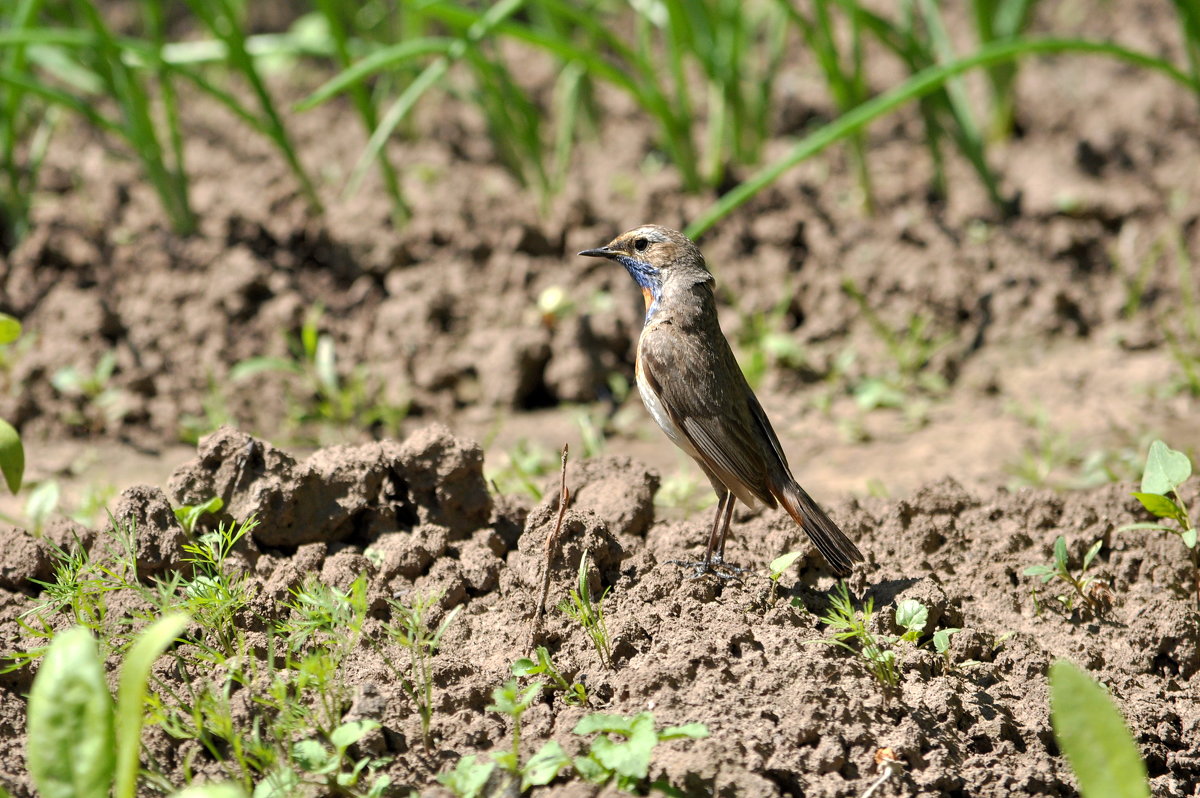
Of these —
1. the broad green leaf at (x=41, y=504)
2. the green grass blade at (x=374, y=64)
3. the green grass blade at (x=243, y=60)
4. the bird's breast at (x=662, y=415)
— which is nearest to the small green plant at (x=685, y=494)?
the bird's breast at (x=662, y=415)

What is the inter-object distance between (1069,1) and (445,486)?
7.38 metres

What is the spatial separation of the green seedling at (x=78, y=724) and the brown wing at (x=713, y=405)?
6.12 ft

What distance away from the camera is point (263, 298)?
20.2 feet

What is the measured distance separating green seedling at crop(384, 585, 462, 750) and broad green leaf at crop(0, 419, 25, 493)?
1215 mm

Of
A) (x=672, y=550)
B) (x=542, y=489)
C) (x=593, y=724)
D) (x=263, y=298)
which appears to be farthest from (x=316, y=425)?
(x=593, y=724)

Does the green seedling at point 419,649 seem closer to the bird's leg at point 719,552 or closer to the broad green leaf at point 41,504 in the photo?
the bird's leg at point 719,552

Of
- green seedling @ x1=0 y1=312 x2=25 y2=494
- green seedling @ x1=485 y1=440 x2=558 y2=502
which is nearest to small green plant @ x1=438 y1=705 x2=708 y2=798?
green seedling @ x1=0 y1=312 x2=25 y2=494

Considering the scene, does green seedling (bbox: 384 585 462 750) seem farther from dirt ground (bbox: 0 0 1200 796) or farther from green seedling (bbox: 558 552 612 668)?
green seedling (bbox: 558 552 612 668)

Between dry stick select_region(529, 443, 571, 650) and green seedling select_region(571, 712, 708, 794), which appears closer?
green seedling select_region(571, 712, 708, 794)

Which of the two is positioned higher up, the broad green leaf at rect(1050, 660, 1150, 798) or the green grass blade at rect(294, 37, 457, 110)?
the green grass blade at rect(294, 37, 457, 110)

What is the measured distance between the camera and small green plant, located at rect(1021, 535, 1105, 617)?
3486 millimetres

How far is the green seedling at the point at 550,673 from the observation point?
9.82ft

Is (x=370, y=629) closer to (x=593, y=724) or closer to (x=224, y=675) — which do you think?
(x=224, y=675)

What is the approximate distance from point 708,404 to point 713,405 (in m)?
0.02
